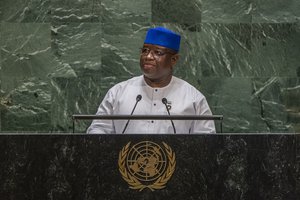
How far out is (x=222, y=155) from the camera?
10.7ft

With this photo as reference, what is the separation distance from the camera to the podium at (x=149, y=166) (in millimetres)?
3246

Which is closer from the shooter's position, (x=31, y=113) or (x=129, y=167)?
(x=129, y=167)

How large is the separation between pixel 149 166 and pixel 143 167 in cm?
3

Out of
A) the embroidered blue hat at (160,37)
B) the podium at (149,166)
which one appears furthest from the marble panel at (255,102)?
the podium at (149,166)

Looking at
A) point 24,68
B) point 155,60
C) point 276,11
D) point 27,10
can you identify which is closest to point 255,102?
point 276,11

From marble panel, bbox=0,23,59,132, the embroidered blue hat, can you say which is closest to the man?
the embroidered blue hat

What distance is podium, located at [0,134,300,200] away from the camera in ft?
10.6

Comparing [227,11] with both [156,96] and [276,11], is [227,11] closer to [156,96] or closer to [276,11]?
[276,11]

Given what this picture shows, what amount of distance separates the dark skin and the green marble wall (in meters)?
1.10

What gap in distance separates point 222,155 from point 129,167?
0.50 m

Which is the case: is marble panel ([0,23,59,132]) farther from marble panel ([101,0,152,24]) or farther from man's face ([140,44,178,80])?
man's face ([140,44,178,80])

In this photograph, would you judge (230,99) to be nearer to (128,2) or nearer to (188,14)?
(188,14)

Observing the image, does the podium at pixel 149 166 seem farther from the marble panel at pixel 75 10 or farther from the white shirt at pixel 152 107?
the marble panel at pixel 75 10

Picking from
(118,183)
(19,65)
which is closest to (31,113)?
(19,65)
